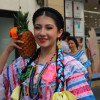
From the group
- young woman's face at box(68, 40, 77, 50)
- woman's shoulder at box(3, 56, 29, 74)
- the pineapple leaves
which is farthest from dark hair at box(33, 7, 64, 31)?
Answer: young woman's face at box(68, 40, 77, 50)

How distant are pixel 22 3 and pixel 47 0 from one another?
93 cm

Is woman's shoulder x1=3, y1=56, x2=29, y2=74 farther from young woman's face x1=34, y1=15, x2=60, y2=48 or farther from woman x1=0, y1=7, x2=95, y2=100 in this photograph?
young woman's face x1=34, y1=15, x2=60, y2=48

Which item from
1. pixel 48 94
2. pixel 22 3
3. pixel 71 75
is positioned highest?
pixel 22 3

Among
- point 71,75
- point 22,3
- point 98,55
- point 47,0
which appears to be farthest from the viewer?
point 98,55

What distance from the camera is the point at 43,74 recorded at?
1881mm

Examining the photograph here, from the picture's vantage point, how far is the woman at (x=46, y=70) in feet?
5.93

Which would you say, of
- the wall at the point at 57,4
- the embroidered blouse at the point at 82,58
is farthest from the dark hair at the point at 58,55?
the wall at the point at 57,4

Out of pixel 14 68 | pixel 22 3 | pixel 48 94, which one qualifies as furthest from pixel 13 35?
pixel 22 3

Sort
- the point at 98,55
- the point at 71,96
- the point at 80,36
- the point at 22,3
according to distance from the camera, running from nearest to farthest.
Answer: the point at 71,96 < the point at 22,3 < the point at 80,36 < the point at 98,55

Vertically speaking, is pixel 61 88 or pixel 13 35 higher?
pixel 13 35

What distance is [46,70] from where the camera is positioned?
190 cm

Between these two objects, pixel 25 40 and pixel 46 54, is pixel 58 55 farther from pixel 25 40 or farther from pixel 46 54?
pixel 25 40

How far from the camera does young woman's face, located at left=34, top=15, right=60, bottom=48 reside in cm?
187

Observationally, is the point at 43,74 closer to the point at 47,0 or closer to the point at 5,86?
the point at 5,86
